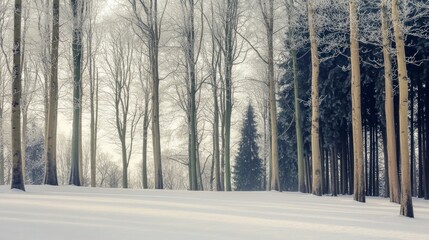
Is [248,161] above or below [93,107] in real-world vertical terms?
below

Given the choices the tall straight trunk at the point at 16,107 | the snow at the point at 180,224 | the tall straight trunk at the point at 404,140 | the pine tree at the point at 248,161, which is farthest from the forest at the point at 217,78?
the pine tree at the point at 248,161

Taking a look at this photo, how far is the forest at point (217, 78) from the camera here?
19.8 meters

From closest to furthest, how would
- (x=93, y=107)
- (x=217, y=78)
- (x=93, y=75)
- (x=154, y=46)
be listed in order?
(x=154, y=46) < (x=93, y=107) < (x=93, y=75) < (x=217, y=78)

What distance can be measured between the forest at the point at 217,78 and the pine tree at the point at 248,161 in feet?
51.7

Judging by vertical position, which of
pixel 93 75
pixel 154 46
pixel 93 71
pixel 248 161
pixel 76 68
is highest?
pixel 154 46

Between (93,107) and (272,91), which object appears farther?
(93,107)

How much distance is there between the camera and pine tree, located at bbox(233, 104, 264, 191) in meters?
55.9

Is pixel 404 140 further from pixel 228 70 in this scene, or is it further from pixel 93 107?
pixel 93 107

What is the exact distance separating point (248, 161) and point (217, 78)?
25956mm

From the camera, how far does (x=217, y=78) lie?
31.7 meters

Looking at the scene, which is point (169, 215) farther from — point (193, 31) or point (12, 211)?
point (193, 31)

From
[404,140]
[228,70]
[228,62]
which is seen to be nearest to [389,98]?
[404,140]

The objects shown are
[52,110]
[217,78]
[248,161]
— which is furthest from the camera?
[248,161]

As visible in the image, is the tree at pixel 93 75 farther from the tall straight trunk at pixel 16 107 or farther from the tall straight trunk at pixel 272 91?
the tall straight trunk at pixel 16 107
